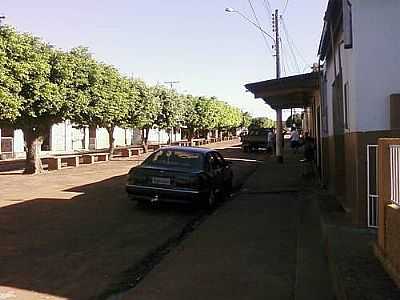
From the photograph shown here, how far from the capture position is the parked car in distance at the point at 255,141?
148 ft

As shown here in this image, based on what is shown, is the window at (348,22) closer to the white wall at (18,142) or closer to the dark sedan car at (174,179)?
the dark sedan car at (174,179)

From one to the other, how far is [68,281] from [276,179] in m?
14.6

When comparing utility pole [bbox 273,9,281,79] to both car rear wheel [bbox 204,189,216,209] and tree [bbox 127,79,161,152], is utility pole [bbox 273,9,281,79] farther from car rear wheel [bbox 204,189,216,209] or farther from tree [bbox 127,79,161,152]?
car rear wheel [bbox 204,189,216,209]

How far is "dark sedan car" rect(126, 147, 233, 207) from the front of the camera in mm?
12438

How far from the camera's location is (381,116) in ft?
26.0

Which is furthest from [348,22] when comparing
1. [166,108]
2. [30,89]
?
[166,108]

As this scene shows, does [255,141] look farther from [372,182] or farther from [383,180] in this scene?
[383,180]

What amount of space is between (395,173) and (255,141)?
3942 cm

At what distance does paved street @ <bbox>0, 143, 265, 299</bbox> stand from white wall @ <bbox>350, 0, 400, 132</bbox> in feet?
12.8

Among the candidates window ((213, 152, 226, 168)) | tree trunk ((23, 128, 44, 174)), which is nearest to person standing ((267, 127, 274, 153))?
tree trunk ((23, 128, 44, 174))

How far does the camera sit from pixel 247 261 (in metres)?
7.81

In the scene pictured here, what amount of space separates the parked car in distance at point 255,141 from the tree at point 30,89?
23.9 metres

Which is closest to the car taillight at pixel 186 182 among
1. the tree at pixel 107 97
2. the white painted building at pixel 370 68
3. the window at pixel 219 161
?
the window at pixel 219 161

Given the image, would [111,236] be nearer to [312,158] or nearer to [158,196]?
[158,196]
